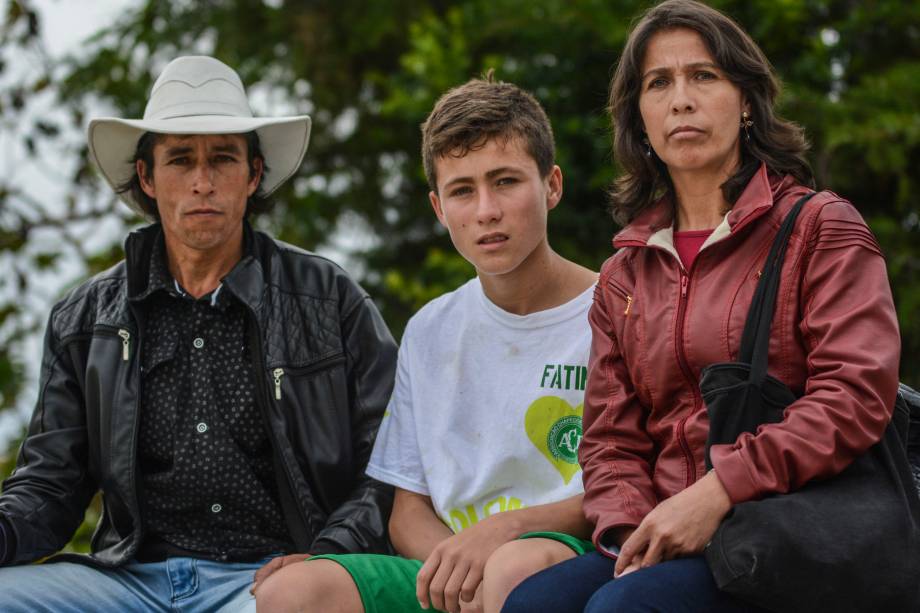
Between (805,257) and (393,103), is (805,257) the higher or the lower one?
the lower one

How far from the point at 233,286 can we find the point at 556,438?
110cm

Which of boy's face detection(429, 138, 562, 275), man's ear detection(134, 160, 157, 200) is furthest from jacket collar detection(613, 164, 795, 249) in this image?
man's ear detection(134, 160, 157, 200)

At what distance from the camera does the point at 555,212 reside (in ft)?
20.2

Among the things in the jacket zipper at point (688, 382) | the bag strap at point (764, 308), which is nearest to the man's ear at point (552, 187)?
the jacket zipper at point (688, 382)

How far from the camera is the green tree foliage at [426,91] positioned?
541 cm

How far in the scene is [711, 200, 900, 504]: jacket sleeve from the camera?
2.27 metres

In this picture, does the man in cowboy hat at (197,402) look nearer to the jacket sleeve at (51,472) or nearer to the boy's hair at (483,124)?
the jacket sleeve at (51,472)

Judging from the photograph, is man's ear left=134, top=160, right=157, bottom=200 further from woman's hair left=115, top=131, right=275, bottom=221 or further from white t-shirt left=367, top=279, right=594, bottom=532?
white t-shirt left=367, top=279, right=594, bottom=532

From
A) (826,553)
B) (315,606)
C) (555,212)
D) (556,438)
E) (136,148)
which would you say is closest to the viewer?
(826,553)

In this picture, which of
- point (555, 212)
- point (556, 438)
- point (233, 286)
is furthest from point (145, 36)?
point (556, 438)

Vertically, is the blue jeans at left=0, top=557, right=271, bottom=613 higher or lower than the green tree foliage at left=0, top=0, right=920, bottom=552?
lower

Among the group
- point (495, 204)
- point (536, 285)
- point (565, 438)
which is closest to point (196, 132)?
point (495, 204)

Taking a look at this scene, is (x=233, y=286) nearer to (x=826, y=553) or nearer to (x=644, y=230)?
(x=644, y=230)

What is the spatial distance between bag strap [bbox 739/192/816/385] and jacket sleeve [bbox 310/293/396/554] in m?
1.29
